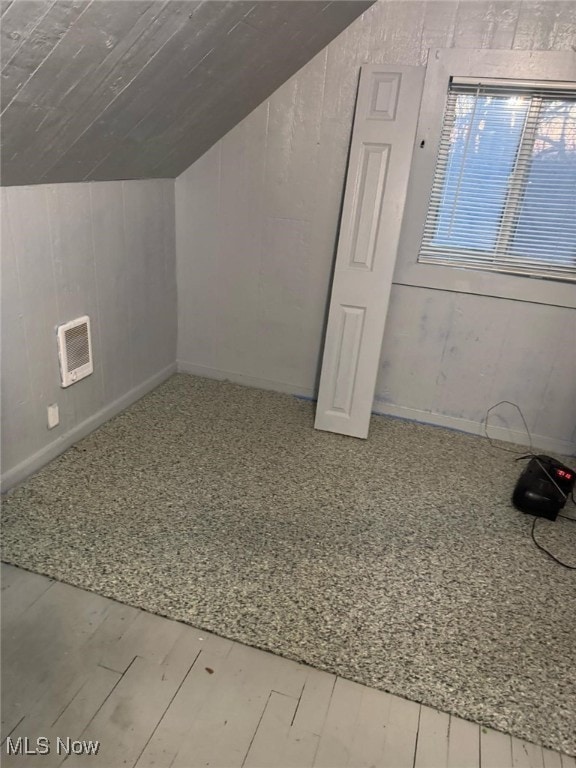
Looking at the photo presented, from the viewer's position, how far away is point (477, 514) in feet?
7.25

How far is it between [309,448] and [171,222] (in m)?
1.52

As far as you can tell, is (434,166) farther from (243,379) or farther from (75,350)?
(75,350)

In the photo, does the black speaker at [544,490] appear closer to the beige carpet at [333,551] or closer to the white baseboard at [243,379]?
the beige carpet at [333,551]

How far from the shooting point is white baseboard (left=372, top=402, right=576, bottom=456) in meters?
2.76

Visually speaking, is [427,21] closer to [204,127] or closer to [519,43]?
[519,43]

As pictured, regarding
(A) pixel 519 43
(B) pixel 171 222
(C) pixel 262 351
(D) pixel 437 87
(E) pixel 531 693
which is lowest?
(E) pixel 531 693

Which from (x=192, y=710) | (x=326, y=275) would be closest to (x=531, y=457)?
(x=326, y=275)

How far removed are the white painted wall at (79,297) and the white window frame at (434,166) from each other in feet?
4.43

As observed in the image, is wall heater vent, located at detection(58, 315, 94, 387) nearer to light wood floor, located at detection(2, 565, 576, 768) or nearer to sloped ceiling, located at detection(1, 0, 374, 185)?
sloped ceiling, located at detection(1, 0, 374, 185)

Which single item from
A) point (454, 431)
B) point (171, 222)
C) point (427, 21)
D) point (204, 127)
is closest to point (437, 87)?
point (427, 21)

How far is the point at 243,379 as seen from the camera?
10.6 feet

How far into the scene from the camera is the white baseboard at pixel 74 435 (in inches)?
82.8

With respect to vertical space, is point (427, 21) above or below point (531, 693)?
above

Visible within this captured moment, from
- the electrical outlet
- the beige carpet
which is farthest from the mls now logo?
the electrical outlet
